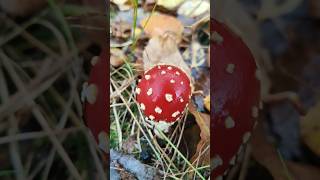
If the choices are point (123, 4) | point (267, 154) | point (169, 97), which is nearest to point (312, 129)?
point (267, 154)

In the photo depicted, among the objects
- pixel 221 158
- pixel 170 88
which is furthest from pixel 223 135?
pixel 170 88

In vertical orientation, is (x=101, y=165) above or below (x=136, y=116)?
below

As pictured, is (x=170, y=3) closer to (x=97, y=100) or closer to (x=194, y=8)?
(x=194, y=8)

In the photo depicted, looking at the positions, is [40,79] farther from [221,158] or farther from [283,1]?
[283,1]

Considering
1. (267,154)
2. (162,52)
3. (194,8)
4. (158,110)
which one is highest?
(194,8)

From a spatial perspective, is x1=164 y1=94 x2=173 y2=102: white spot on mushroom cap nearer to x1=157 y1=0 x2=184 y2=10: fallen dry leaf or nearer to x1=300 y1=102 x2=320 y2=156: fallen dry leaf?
x1=157 y1=0 x2=184 y2=10: fallen dry leaf

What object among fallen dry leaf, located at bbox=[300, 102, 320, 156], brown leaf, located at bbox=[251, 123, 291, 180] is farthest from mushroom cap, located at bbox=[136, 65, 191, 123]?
fallen dry leaf, located at bbox=[300, 102, 320, 156]

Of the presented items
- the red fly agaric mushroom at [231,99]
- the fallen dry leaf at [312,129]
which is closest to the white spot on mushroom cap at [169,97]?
the red fly agaric mushroom at [231,99]
